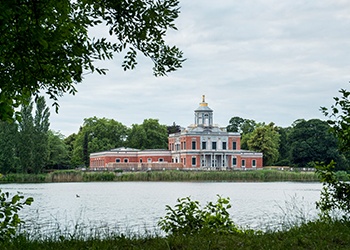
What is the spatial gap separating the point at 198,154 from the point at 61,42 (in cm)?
6403

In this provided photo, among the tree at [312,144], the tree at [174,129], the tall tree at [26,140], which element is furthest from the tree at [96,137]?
the tall tree at [26,140]

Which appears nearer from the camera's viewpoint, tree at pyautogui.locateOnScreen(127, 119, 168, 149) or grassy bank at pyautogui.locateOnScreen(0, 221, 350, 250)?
grassy bank at pyautogui.locateOnScreen(0, 221, 350, 250)

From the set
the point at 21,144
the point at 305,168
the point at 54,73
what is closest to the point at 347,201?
the point at 54,73

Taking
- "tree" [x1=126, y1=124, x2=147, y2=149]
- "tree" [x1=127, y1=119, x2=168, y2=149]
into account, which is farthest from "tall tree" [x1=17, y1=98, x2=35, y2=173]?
"tree" [x1=127, y1=119, x2=168, y2=149]

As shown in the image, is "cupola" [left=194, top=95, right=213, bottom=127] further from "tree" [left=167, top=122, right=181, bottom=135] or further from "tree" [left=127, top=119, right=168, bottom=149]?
"tree" [left=167, top=122, right=181, bottom=135]

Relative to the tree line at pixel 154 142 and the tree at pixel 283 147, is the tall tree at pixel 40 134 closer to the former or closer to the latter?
the tree line at pixel 154 142

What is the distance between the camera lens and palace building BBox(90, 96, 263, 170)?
2638 inches

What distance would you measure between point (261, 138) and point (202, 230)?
214ft

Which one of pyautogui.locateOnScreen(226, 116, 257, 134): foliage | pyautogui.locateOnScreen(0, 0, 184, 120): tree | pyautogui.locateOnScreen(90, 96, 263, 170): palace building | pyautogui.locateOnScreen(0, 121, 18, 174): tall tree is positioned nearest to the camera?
pyautogui.locateOnScreen(0, 0, 184, 120): tree

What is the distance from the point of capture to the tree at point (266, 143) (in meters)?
70.0

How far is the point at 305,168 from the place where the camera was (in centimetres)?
6191

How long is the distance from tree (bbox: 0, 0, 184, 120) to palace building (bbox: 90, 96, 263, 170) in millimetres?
61056

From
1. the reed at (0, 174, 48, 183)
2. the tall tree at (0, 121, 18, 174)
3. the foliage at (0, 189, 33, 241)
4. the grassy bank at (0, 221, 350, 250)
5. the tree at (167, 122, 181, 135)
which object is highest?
the tree at (167, 122, 181, 135)

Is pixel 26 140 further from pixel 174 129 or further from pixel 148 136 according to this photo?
pixel 174 129
